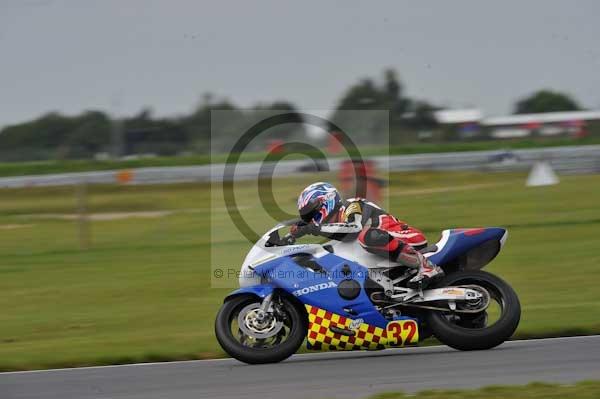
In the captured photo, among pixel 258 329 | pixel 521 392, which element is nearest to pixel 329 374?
pixel 258 329

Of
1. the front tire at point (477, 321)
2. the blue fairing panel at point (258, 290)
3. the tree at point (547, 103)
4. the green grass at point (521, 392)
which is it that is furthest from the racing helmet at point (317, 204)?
the tree at point (547, 103)

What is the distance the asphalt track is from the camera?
22.6 feet

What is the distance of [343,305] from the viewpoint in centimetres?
812

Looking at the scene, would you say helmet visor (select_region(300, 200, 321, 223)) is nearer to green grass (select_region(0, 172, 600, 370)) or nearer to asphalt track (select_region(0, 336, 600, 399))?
asphalt track (select_region(0, 336, 600, 399))

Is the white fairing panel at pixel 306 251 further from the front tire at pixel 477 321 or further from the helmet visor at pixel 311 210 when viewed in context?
the front tire at pixel 477 321

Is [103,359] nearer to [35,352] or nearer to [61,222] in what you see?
[35,352]

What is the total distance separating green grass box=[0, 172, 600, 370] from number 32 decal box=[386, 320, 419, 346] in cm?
186

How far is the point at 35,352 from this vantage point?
9539 millimetres

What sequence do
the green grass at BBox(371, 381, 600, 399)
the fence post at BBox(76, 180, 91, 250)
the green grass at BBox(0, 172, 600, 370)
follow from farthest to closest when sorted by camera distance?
the fence post at BBox(76, 180, 91, 250), the green grass at BBox(0, 172, 600, 370), the green grass at BBox(371, 381, 600, 399)

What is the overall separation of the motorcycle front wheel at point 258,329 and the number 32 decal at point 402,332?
30.5 inches

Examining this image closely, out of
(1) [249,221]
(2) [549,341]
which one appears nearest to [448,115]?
(1) [249,221]

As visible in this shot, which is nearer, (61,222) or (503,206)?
(503,206)

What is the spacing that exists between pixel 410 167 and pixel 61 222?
9.75m

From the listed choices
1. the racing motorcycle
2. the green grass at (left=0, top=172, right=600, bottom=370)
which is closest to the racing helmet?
the racing motorcycle
